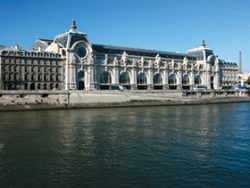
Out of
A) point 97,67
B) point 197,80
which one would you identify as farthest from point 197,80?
point 97,67

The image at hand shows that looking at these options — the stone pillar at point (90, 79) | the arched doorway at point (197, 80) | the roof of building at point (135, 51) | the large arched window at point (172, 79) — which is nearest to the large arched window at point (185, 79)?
the arched doorway at point (197, 80)

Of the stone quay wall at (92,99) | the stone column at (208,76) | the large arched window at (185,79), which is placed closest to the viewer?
the stone quay wall at (92,99)

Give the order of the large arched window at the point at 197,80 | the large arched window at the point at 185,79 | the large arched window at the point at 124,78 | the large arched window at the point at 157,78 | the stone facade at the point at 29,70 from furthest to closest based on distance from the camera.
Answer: the large arched window at the point at 197,80 → the large arched window at the point at 185,79 → the large arched window at the point at 157,78 → the large arched window at the point at 124,78 → the stone facade at the point at 29,70

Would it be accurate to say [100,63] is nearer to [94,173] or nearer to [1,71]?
[1,71]

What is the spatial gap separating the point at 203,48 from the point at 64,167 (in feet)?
353

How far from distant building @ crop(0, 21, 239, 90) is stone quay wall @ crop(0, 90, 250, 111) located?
452 inches

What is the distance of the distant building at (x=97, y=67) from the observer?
260 ft

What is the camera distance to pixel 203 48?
399 feet

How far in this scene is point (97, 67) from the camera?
92562 millimetres

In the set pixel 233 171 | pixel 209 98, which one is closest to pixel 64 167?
pixel 233 171

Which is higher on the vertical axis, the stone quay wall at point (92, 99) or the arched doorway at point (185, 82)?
the arched doorway at point (185, 82)

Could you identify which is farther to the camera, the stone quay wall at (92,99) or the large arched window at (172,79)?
the large arched window at (172,79)

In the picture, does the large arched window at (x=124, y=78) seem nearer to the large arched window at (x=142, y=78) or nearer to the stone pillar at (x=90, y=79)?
the large arched window at (x=142, y=78)

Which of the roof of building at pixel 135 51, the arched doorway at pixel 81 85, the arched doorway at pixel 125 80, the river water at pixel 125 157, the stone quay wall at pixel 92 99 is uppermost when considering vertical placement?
the roof of building at pixel 135 51
